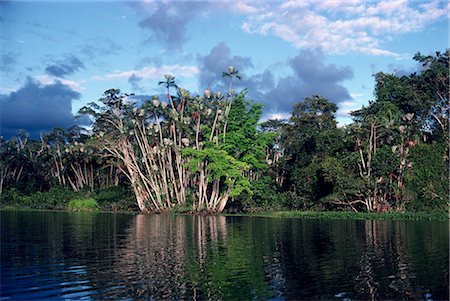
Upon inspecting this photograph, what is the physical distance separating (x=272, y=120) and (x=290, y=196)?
86.3 ft

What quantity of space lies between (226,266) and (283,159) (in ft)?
168

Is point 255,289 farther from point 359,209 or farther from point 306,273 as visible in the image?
point 359,209

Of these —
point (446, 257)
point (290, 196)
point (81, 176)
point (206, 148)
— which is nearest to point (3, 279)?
point (446, 257)

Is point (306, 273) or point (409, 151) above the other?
point (409, 151)

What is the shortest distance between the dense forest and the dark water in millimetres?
22673

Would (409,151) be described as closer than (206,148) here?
Yes

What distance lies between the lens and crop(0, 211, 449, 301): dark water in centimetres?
1498

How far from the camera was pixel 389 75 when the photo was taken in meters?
69.9

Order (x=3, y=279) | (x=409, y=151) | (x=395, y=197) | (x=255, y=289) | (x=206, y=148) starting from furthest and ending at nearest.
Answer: (x=206, y=148) < (x=409, y=151) < (x=395, y=197) < (x=3, y=279) < (x=255, y=289)

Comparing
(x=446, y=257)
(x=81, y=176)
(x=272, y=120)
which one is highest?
(x=272, y=120)

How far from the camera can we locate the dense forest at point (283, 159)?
174ft

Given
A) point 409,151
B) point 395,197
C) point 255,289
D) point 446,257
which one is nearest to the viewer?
point 255,289

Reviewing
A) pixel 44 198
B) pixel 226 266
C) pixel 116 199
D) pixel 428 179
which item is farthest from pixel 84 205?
pixel 226 266

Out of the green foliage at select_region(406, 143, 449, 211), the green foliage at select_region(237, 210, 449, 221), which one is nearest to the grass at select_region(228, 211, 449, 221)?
the green foliage at select_region(237, 210, 449, 221)
